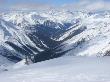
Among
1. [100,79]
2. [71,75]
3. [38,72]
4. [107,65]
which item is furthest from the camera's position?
[107,65]

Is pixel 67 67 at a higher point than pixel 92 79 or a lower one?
higher

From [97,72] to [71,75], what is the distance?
1617 mm

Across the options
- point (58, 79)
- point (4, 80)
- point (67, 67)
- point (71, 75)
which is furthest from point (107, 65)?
point (4, 80)

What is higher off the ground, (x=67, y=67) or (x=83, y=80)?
(x=67, y=67)

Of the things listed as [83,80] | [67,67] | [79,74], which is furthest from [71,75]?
[67,67]

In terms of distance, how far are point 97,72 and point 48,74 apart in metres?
2.89

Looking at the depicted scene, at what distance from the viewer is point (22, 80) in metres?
18.2

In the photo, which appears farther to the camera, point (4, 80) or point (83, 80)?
point (4, 80)

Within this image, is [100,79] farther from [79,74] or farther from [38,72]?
[38,72]

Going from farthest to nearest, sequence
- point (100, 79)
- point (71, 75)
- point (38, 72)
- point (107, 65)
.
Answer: point (107, 65), point (38, 72), point (71, 75), point (100, 79)

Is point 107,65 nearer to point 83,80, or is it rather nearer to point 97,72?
point 97,72

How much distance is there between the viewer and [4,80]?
63.0 feet

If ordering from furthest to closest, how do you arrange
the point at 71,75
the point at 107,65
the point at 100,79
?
1. the point at 107,65
2. the point at 71,75
3. the point at 100,79

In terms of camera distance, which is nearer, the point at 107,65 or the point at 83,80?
the point at 83,80
